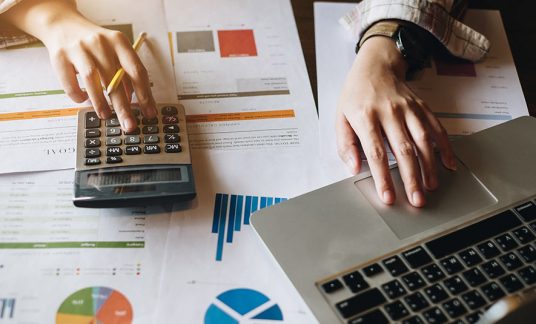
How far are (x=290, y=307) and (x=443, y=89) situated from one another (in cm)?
37

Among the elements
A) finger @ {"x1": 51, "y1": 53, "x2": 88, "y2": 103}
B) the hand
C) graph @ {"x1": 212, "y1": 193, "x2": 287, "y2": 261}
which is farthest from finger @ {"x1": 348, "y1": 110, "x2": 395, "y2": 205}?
finger @ {"x1": 51, "y1": 53, "x2": 88, "y2": 103}

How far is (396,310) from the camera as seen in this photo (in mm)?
470

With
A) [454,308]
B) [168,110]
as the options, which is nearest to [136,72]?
[168,110]

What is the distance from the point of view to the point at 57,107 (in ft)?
2.13

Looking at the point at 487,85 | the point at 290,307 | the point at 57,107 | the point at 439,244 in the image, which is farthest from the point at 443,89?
the point at 57,107

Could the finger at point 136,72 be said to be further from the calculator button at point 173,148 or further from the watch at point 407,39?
the watch at point 407,39

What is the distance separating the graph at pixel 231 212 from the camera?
56cm

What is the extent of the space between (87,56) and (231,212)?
9.9 inches

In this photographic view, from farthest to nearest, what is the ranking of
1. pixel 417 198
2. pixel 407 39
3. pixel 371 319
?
pixel 407 39 → pixel 417 198 → pixel 371 319

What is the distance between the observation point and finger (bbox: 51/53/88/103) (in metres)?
0.64

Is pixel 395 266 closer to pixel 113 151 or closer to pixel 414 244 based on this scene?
pixel 414 244

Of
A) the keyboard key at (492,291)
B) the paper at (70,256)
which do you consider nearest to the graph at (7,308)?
the paper at (70,256)

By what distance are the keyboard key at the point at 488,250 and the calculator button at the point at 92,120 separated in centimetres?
42

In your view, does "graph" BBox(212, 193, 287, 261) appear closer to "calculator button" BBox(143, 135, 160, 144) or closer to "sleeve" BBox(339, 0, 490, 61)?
"calculator button" BBox(143, 135, 160, 144)
